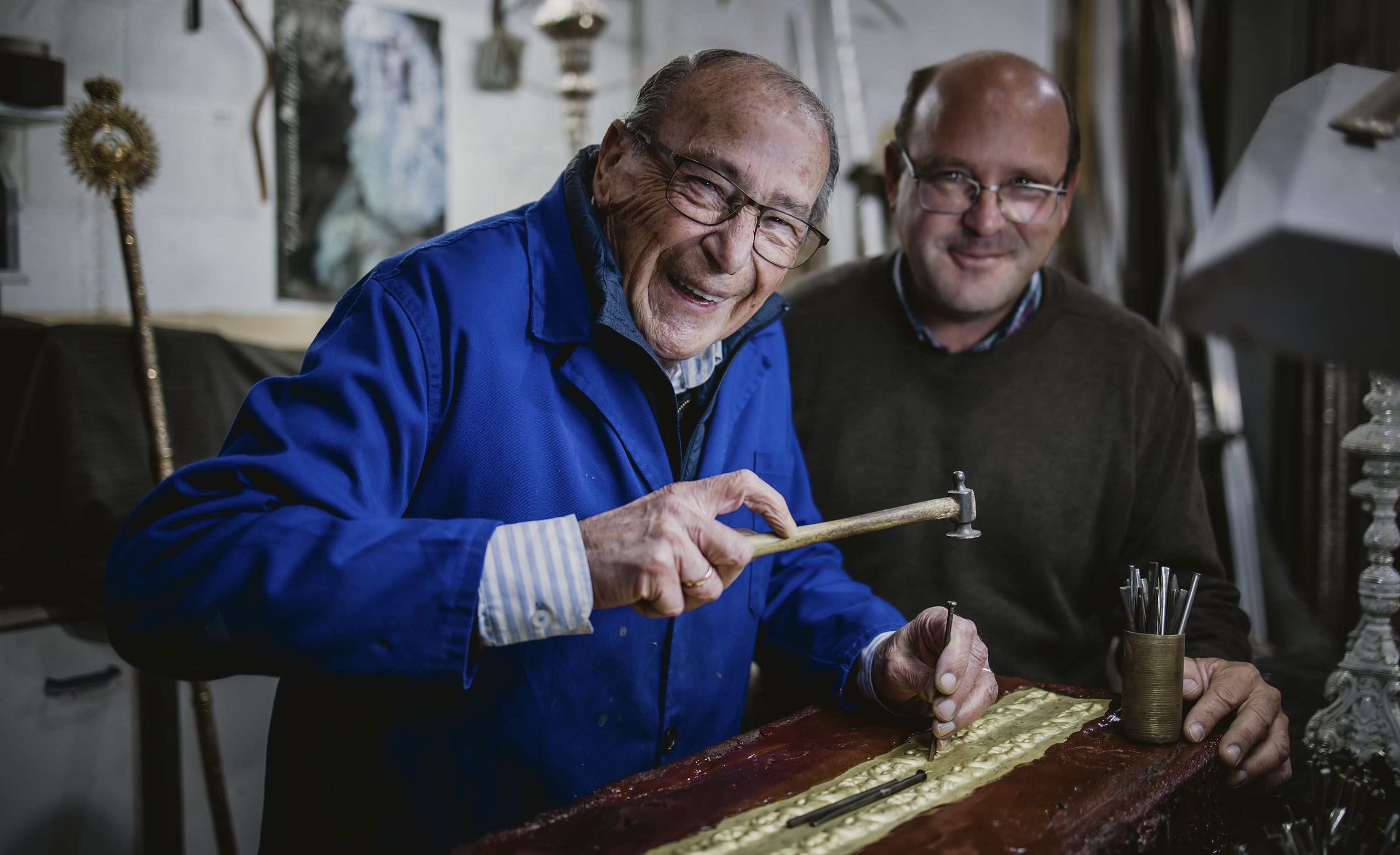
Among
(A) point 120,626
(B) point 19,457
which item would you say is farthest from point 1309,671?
(B) point 19,457

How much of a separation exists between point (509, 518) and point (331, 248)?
257 centimetres

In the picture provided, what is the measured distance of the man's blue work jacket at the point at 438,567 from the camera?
4.08 ft

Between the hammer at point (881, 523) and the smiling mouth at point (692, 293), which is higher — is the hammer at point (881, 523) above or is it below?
below

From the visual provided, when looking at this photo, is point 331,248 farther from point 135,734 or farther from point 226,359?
point 135,734

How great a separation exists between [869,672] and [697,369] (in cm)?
64

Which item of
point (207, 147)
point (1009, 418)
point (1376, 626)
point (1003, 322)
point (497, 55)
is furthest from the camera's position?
point (497, 55)

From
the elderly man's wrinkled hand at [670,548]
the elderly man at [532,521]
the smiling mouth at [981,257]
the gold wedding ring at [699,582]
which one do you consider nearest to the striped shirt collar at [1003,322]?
the smiling mouth at [981,257]

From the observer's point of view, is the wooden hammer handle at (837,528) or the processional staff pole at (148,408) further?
the processional staff pole at (148,408)

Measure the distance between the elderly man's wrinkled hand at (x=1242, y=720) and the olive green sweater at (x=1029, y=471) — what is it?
0.66 metres

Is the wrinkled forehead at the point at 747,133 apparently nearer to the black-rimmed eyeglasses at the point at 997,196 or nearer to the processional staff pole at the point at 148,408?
the black-rimmed eyeglasses at the point at 997,196

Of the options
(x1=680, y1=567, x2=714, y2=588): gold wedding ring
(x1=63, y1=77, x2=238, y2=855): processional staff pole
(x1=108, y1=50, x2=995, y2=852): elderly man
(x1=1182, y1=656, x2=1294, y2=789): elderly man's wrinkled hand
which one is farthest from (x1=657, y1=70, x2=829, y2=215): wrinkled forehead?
(x1=63, y1=77, x2=238, y2=855): processional staff pole

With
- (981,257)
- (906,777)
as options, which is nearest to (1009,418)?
(981,257)

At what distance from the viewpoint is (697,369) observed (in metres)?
1.90

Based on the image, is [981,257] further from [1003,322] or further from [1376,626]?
[1376,626]
